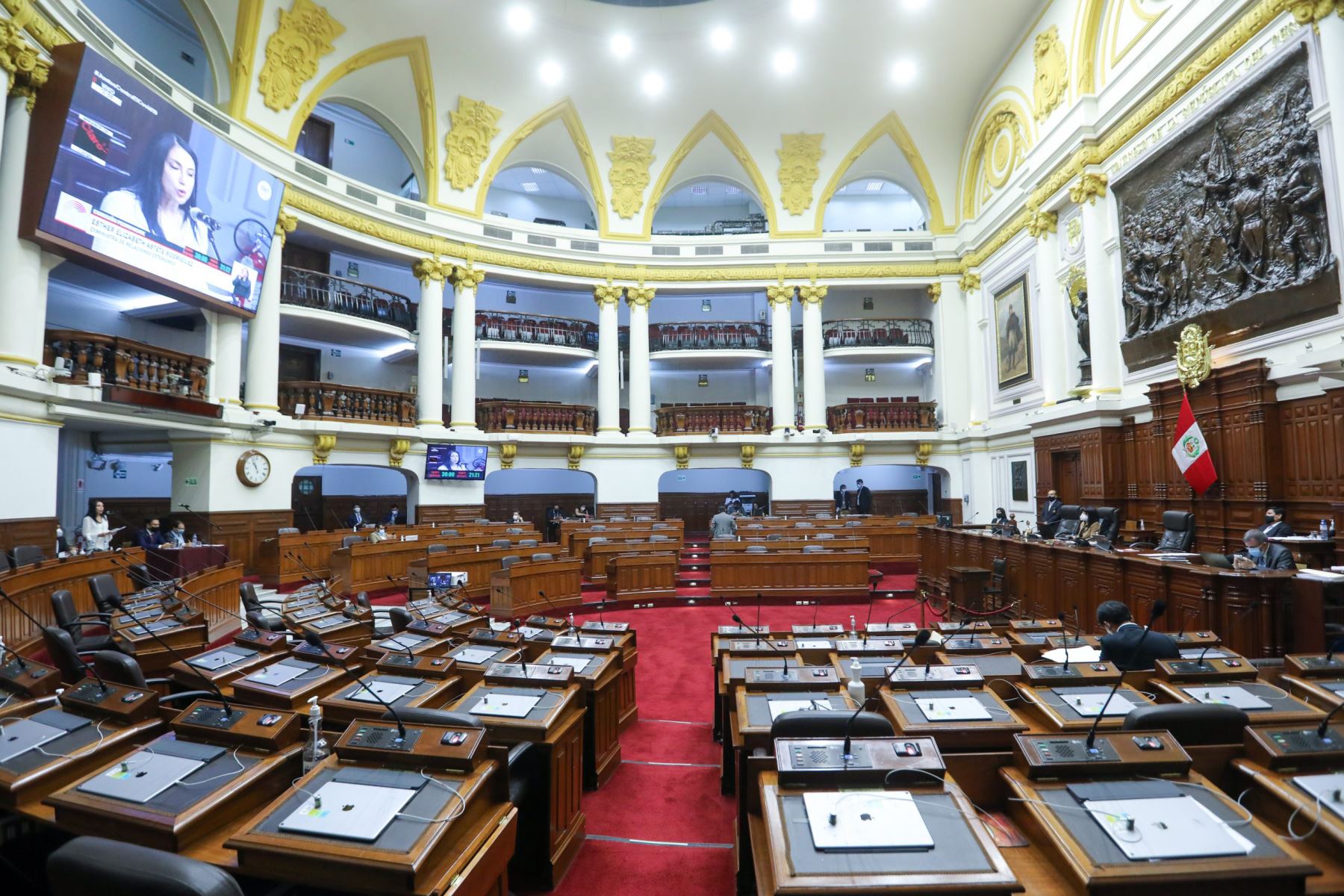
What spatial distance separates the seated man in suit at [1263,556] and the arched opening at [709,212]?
1835 cm

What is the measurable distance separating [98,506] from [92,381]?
200 centimetres

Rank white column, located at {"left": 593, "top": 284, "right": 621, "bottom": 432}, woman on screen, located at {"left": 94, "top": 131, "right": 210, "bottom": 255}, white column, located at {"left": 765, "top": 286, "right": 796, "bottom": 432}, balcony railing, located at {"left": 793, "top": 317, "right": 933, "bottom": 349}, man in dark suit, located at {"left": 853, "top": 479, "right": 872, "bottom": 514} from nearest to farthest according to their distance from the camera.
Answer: woman on screen, located at {"left": 94, "top": 131, "right": 210, "bottom": 255}, man in dark suit, located at {"left": 853, "top": 479, "right": 872, "bottom": 514}, white column, located at {"left": 593, "top": 284, "right": 621, "bottom": 432}, white column, located at {"left": 765, "top": 286, "right": 796, "bottom": 432}, balcony railing, located at {"left": 793, "top": 317, "right": 933, "bottom": 349}

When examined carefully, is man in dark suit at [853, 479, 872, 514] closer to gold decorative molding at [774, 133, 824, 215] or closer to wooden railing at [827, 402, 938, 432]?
wooden railing at [827, 402, 938, 432]

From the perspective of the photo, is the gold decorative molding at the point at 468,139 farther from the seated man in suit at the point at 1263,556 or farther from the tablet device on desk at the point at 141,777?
the seated man in suit at the point at 1263,556

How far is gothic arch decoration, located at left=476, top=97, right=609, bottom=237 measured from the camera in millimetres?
16828

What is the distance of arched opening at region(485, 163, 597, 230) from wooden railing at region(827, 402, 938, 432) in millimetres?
10624

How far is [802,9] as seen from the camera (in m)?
14.5

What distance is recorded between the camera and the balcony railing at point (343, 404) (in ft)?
45.3

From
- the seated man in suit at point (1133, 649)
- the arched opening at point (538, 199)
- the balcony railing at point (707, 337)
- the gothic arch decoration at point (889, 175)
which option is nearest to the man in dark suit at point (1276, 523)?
the seated man in suit at point (1133, 649)

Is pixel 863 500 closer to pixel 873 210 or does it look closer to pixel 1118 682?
pixel 873 210

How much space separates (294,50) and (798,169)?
1270 cm

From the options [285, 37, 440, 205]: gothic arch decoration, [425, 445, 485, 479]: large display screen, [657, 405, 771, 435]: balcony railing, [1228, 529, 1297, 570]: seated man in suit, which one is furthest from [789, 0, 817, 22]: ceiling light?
[1228, 529, 1297, 570]: seated man in suit

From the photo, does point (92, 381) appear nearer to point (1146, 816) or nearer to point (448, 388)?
point (448, 388)

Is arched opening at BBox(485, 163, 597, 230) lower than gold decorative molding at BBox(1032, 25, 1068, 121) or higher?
higher
